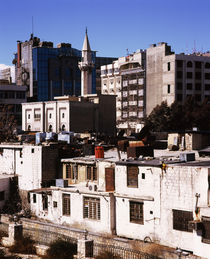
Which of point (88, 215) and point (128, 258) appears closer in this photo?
point (128, 258)

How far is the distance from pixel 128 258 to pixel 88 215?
223 inches

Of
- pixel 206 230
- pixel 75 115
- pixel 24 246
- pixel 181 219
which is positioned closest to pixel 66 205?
pixel 24 246

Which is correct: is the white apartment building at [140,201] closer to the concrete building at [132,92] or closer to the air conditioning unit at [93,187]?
the air conditioning unit at [93,187]

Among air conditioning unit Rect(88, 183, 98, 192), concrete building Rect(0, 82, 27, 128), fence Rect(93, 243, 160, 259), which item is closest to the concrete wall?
air conditioning unit Rect(88, 183, 98, 192)

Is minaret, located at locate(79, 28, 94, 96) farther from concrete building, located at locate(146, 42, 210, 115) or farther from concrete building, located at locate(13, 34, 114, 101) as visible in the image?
concrete building, located at locate(13, 34, 114, 101)

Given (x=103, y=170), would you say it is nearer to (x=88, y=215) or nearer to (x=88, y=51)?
(x=88, y=215)

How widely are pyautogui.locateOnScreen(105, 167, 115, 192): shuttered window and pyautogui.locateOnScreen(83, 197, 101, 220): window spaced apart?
0.93 metres

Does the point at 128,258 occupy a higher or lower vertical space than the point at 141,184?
lower

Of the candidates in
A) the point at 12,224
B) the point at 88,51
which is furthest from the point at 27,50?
the point at 12,224

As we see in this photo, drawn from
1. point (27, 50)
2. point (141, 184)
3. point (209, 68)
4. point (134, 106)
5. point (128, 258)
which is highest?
point (27, 50)

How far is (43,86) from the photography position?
114125 mm

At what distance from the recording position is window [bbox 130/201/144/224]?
70.7ft

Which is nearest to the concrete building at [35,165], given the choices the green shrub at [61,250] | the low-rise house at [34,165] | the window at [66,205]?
the low-rise house at [34,165]

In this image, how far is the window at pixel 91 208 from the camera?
23.0 metres
